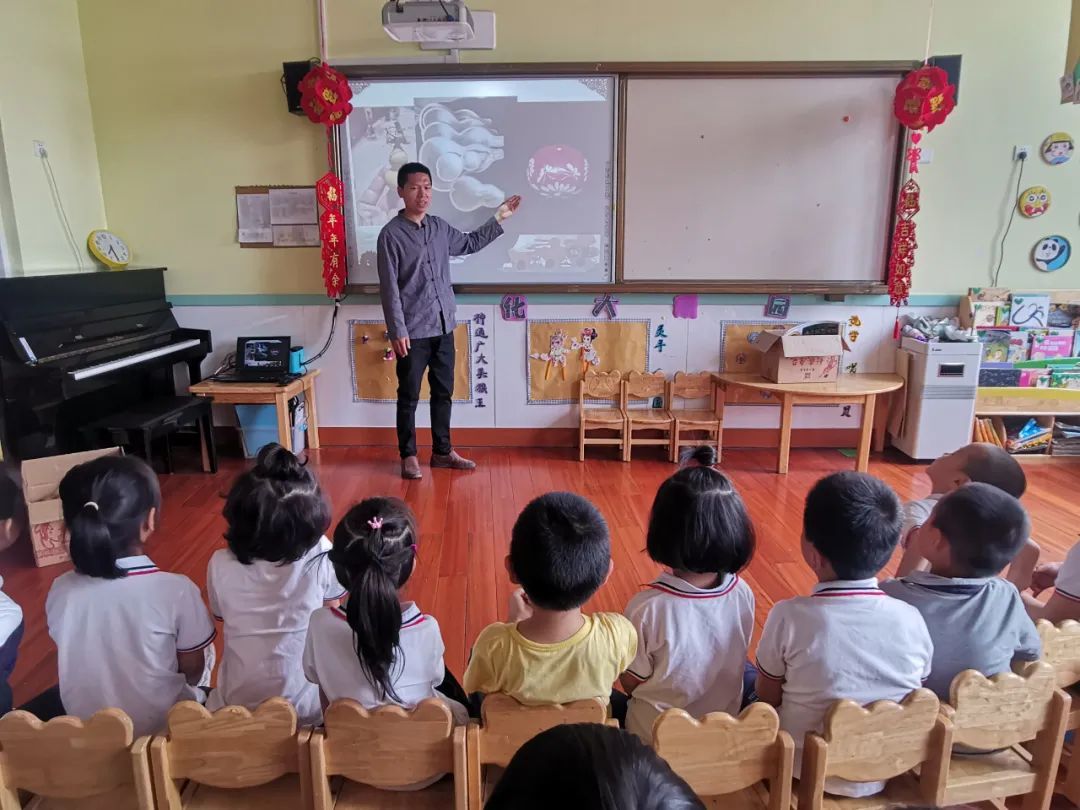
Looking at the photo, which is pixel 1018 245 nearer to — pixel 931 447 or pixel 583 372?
pixel 931 447

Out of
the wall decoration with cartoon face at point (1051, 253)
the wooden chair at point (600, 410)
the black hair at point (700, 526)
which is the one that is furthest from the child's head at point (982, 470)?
the wall decoration with cartoon face at point (1051, 253)

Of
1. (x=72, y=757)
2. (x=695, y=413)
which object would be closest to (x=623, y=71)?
(x=695, y=413)

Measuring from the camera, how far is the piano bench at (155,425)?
11.1 feet

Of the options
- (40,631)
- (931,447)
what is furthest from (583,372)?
(40,631)

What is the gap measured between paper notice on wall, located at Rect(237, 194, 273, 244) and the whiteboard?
211 centimetres

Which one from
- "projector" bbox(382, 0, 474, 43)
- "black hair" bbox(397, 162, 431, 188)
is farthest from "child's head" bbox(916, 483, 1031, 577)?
"black hair" bbox(397, 162, 431, 188)

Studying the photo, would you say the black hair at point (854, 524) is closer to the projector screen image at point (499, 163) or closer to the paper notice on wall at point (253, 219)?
the projector screen image at point (499, 163)

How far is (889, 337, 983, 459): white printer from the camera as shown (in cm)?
392

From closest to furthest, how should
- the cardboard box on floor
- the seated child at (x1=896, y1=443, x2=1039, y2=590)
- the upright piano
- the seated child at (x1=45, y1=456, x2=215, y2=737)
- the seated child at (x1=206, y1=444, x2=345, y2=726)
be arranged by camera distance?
the seated child at (x1=45, y1=456, x2=215, y2=737)
the seated child at (x1=206, y1=444, x2=345, y2=726)
the seated child at (x1=896, y1=443, x2=1039, y2=590)
the cardboard box on floor
the upright piano

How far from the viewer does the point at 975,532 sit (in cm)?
136

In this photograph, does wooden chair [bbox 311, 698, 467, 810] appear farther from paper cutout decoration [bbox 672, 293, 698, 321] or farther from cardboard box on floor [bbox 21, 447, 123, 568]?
paper cutout decoration [bbox 672, 293, 698, 321]

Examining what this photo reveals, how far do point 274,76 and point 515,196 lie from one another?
60.1 inches

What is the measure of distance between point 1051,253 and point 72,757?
505 cm

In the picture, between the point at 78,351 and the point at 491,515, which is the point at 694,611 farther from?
the point at 78,351
